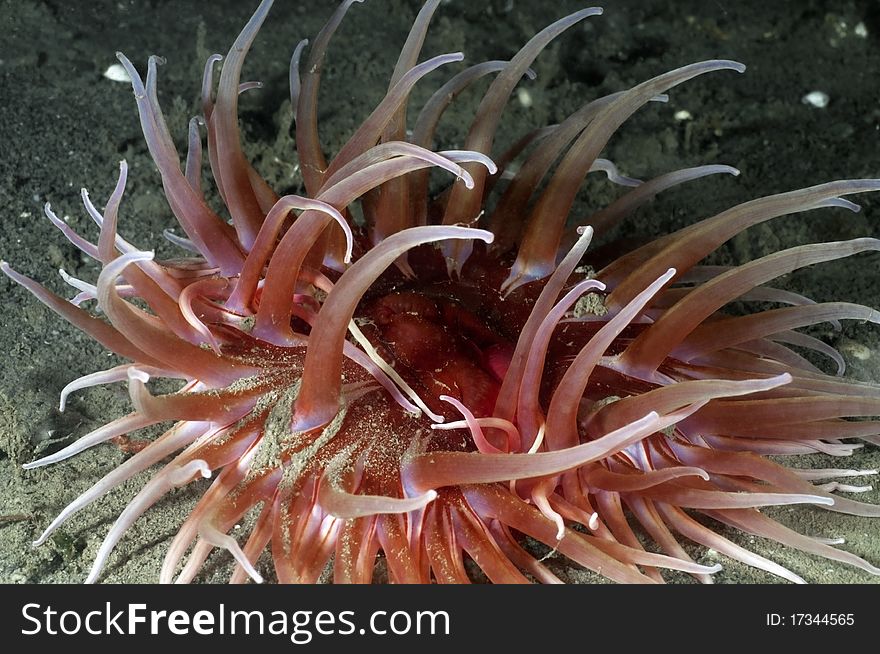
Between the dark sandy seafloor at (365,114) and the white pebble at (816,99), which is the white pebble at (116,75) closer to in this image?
the dark sandy seafloor at (365,114)

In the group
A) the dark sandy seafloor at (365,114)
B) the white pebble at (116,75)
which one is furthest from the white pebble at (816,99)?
the white pebble at (116,75)

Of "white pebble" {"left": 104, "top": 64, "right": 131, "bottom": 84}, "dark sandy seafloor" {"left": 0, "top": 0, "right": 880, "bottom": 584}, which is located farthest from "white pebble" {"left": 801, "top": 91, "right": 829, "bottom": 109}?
"white pebble" {"left": 104, "top": 64, "right": 131, "bottom": 84}

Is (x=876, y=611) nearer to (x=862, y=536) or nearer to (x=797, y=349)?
(x=862, y=536)

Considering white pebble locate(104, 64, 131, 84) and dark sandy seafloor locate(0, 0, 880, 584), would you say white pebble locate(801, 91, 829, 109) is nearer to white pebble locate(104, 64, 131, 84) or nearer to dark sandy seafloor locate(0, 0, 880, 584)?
dark sandy seafloor locate(0, 0, 880, 584)

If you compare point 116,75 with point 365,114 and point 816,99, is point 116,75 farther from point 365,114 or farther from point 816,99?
point 816,99

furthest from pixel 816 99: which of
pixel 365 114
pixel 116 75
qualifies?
pixel 116 75

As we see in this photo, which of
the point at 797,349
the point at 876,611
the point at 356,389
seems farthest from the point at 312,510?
the point at 797,349
